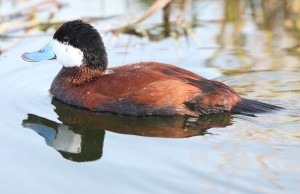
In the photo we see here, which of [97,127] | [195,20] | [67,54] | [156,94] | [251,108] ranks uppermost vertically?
[195,20]

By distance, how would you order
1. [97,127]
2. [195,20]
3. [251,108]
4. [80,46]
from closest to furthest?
[97,127] → [251,108] → [80,46] → [195,20]

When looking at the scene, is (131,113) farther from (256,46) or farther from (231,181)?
(256,46)

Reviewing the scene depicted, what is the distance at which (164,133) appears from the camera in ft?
19.1

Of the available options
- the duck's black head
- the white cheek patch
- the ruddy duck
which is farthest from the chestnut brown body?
the white cheek patch

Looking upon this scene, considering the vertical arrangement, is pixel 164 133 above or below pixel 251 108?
below

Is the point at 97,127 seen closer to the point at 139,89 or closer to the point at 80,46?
the point at 139,89

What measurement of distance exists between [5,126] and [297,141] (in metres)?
2.39

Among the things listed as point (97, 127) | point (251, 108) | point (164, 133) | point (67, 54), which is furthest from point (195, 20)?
point (164, 133)

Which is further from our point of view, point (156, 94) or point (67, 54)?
point (67, 54)

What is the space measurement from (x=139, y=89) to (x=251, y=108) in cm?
96

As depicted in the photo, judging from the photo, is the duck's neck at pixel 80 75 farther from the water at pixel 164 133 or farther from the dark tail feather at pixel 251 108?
the dark tail feather at pixel 251 108

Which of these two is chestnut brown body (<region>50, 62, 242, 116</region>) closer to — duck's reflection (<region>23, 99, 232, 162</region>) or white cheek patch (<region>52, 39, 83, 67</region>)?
duck's reflection (<region>23, 99, 232, 162</region>)

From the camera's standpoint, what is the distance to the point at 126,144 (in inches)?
218

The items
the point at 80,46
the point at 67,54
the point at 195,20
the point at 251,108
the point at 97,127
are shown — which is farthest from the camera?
the point at 195,20
